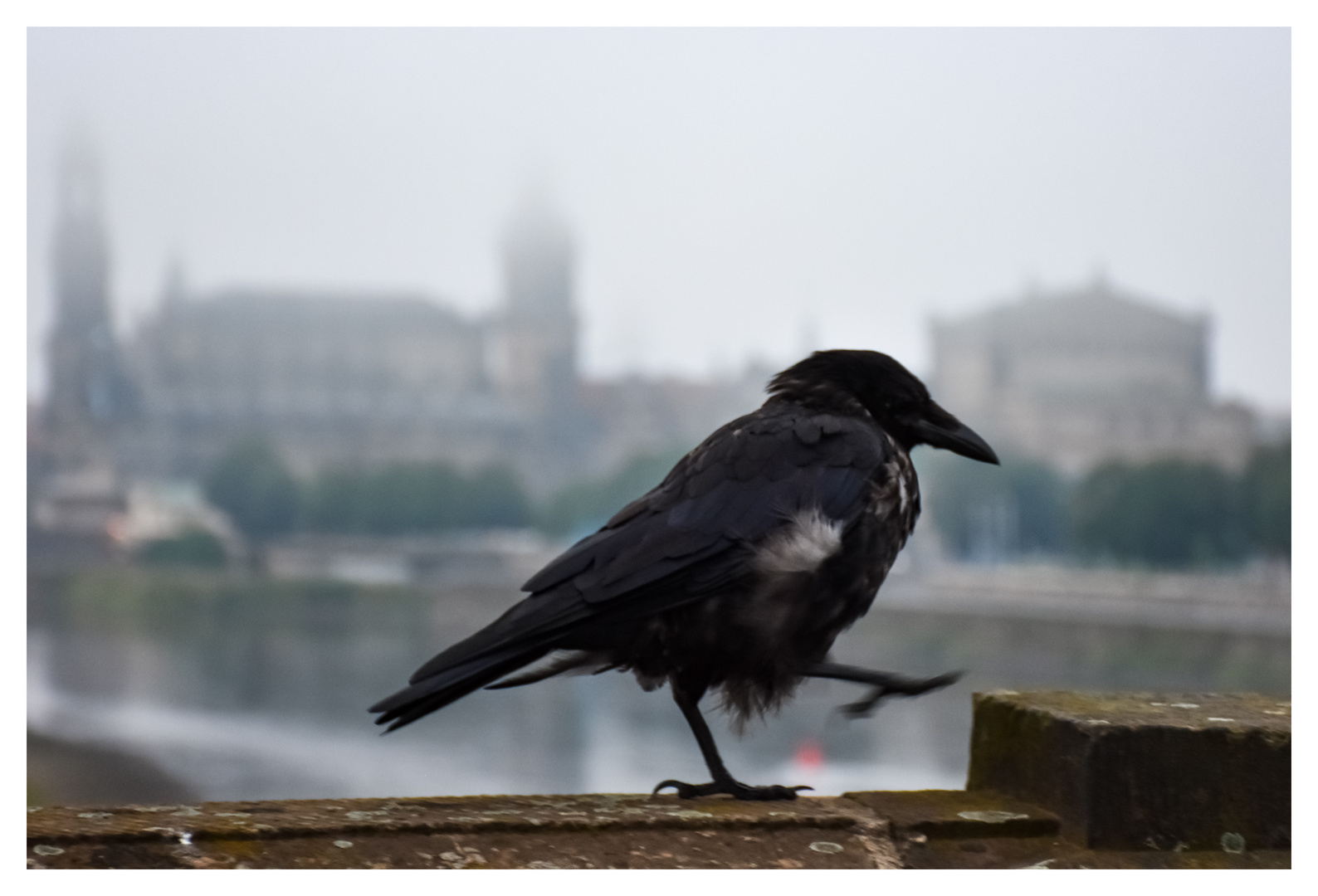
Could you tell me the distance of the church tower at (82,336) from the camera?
9400 cm

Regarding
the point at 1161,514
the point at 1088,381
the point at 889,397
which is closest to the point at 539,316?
the point at 1088,381

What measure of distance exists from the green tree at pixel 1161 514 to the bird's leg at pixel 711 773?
226ft

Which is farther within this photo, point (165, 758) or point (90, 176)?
point (90, 176)

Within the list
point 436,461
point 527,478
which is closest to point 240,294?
point 436,461

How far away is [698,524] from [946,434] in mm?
960

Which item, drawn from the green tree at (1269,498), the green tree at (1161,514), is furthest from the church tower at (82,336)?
the green tree at (1269,498)

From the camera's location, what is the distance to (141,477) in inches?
3632

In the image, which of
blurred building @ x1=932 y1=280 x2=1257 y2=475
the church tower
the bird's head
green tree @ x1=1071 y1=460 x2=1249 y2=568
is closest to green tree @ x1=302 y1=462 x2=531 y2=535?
the church tower

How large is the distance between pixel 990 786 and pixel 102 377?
10008 cm

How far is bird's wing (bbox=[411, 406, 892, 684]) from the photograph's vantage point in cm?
417

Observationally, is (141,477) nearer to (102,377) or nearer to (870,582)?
(102,377)

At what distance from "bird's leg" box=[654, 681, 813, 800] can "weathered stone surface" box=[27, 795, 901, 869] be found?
10.0 inches

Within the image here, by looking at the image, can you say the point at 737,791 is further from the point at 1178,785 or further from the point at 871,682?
the point at 1178,785

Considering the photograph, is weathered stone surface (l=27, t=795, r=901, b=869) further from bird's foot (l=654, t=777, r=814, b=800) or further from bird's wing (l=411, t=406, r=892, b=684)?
bird's wing (l=411, t=406, r=892, b=684)
